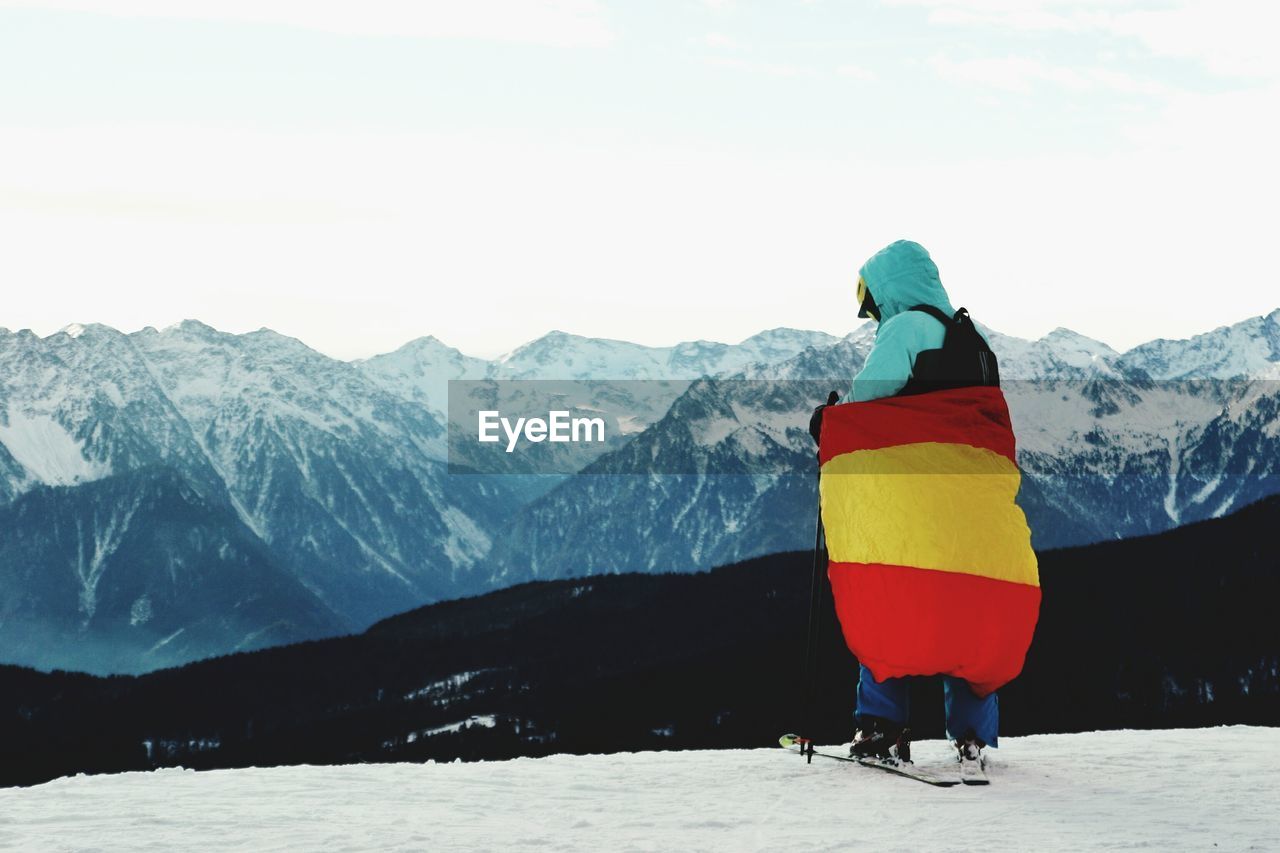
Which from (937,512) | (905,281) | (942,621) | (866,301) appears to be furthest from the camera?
(866,301)

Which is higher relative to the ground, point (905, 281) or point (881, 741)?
point (905, 281)

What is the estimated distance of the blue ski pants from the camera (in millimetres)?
11398

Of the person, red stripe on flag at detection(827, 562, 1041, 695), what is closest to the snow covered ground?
the person

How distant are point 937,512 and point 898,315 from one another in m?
1.50

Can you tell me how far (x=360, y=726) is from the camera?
183 meters

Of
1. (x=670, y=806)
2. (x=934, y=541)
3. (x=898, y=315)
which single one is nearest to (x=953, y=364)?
(x=898, y=315)

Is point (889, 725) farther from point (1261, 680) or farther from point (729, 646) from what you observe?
point (729, 646)

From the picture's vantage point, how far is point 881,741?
11438 mm

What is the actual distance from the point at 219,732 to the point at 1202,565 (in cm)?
12052

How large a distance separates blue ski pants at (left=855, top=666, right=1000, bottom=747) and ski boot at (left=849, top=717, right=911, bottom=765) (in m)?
0.06

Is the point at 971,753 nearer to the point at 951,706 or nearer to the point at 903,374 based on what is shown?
the point at 951,706

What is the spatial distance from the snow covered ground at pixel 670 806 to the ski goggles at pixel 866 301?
135 inches

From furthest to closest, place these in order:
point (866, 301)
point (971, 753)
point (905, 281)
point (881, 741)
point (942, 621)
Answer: point (866, 301) → point (905, 281) → point (881, 741) → point (971, 753) → point (942, 621)

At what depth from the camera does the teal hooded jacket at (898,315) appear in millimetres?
11234
